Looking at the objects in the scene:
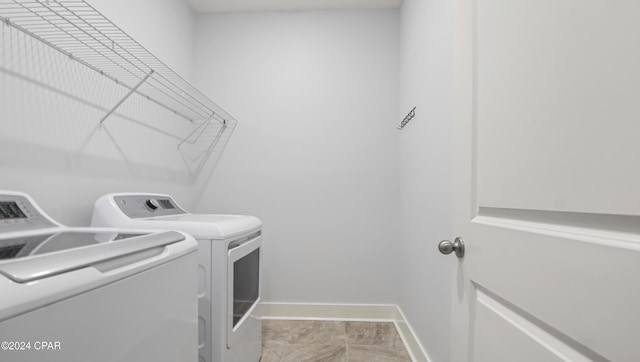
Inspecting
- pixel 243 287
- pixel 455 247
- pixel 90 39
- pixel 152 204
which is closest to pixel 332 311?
pixel 243 287

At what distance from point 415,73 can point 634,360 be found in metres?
1.89

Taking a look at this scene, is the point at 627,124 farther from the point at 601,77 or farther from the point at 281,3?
the point at 281,3

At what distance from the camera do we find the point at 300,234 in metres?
2.50

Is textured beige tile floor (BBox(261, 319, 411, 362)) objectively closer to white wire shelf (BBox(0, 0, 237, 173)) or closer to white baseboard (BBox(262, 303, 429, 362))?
white baseboard (BBox(262, 303, 429, 362))

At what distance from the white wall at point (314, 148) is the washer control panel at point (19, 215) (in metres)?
1.47

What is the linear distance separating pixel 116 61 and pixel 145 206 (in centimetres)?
81

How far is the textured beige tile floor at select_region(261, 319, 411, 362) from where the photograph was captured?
1918 mm

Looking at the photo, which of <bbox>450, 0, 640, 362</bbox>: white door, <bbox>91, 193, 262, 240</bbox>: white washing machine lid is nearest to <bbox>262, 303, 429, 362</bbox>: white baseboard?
<bbox>91, 193, 262, 240</bbox>: white washing machine lid

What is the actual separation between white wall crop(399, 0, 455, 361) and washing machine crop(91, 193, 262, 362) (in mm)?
1021

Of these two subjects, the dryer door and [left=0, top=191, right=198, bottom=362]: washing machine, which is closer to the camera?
[left=0, top=191, right=198, bottom=362]: washing machine

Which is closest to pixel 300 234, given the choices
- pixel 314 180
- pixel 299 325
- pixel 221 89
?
pixel 314 180

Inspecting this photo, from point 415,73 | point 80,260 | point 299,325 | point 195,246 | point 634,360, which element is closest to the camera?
point 634,360

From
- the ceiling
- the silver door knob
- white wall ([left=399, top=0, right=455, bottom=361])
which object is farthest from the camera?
the ceiling

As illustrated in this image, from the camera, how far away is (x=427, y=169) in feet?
5.68
